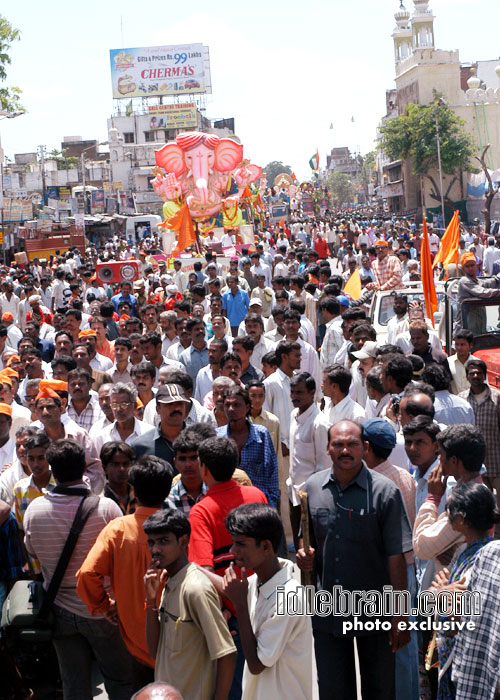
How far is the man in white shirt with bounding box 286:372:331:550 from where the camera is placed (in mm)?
6359

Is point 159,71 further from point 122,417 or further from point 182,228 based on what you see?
point 122,417

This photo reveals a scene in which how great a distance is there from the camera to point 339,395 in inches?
261

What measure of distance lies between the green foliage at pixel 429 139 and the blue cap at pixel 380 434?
172 ft

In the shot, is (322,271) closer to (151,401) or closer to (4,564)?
(151,401)

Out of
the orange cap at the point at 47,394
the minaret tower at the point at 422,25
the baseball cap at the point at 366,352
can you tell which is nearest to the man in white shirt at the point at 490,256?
the baseball cap at the point at 366,352

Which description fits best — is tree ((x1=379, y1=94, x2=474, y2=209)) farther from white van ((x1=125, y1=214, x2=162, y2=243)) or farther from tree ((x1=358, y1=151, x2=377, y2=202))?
tree ((x1=358, y1=151, x2=377, y2=202))

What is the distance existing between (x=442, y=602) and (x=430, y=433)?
4.06ft

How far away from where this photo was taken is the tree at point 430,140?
5575 centimetres

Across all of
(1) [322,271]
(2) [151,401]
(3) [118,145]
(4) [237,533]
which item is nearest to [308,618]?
(4) [237,533]

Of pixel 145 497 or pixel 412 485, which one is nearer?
pixel 145 497

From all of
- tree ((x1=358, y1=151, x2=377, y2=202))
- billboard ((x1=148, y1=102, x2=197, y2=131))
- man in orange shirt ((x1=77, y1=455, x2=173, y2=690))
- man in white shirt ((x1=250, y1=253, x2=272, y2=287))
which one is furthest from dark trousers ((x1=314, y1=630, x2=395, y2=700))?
tree ((x1=358, y1=151, x2=377, y2=202))

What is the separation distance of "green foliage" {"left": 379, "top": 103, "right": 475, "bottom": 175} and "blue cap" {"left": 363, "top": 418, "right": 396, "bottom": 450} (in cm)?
5234

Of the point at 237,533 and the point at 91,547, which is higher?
the point at 237,533

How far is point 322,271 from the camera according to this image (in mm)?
14539
